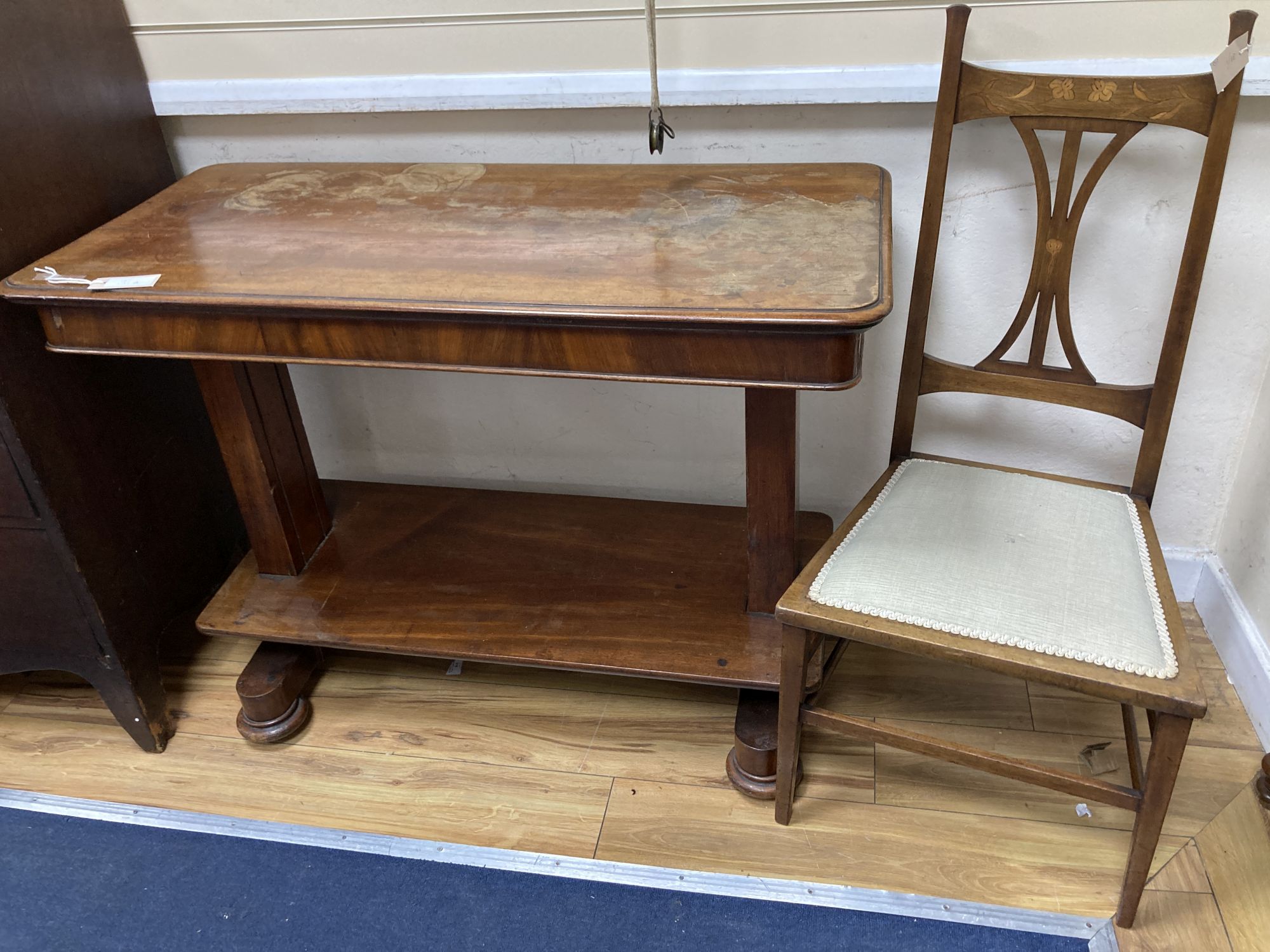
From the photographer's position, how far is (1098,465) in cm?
177

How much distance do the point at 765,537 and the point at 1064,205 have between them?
638 mm

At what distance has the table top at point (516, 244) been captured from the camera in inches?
45.9

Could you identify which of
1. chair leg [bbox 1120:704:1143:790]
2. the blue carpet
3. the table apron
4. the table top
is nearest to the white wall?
the table top

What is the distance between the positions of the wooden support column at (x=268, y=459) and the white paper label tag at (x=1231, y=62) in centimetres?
144

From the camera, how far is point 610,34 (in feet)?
5.10

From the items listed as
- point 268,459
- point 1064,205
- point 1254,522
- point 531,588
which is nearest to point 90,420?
point 268,459

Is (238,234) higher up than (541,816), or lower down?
higher up

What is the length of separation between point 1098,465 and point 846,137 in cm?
74

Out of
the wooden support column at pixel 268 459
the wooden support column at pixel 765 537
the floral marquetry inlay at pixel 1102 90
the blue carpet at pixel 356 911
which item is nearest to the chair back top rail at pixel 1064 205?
the floral marquetry inlay at pixel 1102 90

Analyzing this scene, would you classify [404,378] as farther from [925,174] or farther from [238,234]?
[925,174]

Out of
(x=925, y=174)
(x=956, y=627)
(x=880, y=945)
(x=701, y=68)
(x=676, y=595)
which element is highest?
(x=701, y=68)

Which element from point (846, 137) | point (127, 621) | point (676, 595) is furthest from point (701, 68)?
point (127, 621)

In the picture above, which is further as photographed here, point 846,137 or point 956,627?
point 846,137

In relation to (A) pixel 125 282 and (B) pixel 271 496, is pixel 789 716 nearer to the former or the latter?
(B) pixel 271 496
